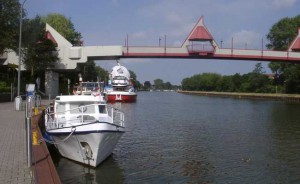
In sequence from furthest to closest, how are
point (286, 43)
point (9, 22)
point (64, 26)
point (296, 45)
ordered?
point (286, 43)
point (64, 26)
point (296, 45)
point (9, 22)

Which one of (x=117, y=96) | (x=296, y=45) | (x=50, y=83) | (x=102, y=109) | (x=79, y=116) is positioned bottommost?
(x=117, y=96)

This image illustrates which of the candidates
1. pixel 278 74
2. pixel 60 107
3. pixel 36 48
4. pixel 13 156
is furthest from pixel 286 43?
pixel 13 156

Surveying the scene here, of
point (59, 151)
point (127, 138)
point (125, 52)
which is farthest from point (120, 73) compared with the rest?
point (59, 151)

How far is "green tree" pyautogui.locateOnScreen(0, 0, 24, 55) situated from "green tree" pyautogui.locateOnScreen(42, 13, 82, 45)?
37340 millimetres

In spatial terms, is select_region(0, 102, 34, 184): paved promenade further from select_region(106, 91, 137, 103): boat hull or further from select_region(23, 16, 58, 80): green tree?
select_region(106, 91, 137, 103): boat hull

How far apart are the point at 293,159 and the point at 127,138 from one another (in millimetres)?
9876

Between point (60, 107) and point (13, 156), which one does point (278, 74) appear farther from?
point (13, 156)

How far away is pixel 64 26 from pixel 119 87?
20.3 meters

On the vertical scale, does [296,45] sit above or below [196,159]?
above

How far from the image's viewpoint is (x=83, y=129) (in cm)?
1630

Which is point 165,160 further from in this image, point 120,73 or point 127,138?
point 120,73

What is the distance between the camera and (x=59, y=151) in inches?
733

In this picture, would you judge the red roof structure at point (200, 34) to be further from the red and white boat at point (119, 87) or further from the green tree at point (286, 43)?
the green tree at point (286, 43)

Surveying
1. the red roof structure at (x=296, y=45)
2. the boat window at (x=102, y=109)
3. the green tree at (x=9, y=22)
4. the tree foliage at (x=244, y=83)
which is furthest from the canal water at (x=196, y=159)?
the tree foliage at (x=244, y=83)
